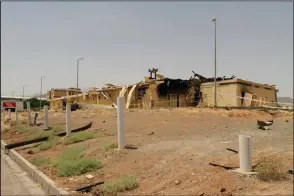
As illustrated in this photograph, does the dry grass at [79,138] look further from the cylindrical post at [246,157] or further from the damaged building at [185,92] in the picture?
the damaged building at [185,92]

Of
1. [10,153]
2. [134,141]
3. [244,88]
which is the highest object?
[244,88]

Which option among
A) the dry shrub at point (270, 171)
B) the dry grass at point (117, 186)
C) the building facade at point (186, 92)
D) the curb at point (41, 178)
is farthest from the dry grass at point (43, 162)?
the building facade at point (186, 92)

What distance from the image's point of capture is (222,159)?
25.2 ft

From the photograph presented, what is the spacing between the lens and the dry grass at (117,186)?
6.63 meters

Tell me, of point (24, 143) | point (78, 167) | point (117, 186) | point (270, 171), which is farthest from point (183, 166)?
point (24, 143)

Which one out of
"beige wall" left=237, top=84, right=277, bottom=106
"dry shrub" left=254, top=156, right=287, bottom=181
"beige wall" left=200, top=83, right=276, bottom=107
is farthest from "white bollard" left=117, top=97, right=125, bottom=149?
"beige wall" left=237, top=84, right=277, bottom=106

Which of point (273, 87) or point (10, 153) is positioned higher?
point (273, 87)

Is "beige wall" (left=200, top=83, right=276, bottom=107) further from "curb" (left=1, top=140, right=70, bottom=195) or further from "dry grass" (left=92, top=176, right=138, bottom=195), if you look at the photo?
"dry grass" (left=92, top=176, right=138, bottom=195)

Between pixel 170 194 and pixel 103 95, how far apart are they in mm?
36388

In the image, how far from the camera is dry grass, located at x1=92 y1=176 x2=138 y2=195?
6.63 metres

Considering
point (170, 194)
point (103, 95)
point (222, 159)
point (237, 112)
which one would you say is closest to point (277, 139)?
point (222, 159)

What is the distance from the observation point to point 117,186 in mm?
6715

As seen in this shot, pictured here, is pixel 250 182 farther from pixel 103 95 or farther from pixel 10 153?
pixel 103 95

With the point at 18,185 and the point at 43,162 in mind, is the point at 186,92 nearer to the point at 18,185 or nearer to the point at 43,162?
the point at 43,162
